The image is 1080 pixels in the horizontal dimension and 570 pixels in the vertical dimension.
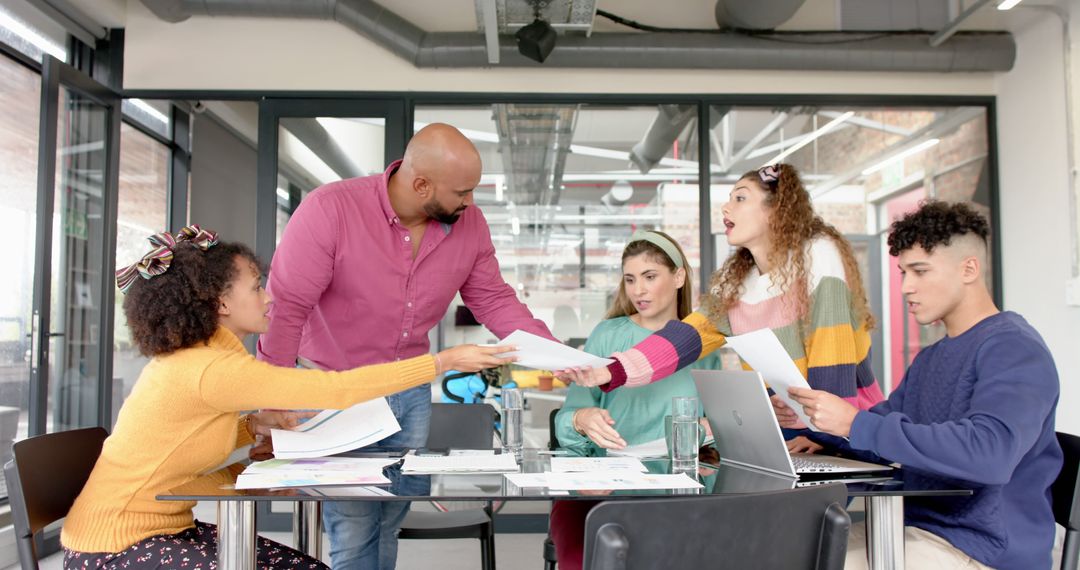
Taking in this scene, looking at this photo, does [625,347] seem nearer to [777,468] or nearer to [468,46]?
[777,468]

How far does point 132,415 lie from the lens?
1.70m

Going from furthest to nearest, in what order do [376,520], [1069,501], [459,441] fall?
[459,441] < [376,520] < [1069,501]

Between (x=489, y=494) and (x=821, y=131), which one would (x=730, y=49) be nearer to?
(x=821, y=131)

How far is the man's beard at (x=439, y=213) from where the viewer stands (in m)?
2.29

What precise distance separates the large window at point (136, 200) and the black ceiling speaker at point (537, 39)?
3133mm

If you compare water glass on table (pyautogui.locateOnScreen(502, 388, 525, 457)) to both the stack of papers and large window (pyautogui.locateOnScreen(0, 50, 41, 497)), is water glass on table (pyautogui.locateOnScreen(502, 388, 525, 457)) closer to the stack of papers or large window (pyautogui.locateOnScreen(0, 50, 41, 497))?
the stack of papers

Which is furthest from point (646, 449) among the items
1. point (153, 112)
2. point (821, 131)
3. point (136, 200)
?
point (136, 200)

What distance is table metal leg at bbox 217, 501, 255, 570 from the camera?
1.46 metres

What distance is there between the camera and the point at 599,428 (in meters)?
1.98

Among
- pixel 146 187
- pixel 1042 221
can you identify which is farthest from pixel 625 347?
pixel 146 187

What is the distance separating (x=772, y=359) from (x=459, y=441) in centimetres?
130

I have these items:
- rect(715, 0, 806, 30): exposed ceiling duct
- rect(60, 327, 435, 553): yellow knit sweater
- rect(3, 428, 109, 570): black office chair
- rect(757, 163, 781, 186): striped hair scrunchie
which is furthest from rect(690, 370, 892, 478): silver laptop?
rect(715, 0, 806, 30): exposed ceiling duct

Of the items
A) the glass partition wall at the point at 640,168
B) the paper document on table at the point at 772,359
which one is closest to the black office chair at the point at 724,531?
the paper document on table at the point at 772,359

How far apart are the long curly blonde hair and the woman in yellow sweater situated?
2.45 feet
